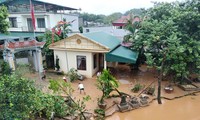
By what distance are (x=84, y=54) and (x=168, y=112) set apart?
8239mm

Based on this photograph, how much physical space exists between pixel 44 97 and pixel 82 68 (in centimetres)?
799

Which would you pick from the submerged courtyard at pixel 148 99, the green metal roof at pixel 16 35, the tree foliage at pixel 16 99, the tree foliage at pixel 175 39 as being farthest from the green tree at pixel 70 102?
the green metal roof at pixel 16 35

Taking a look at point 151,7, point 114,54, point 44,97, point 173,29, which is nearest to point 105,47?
point 114,54

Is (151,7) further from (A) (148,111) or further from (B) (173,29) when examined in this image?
(A) (148,111)

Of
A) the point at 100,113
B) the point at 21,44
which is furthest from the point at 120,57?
the point at 21,44

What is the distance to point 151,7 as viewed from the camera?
16891 mm

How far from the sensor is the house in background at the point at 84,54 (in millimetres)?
14688

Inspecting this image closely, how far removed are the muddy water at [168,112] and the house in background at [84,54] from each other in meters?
4.56

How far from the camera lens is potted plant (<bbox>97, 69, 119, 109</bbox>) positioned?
10266 millimetres

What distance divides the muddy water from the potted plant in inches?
45.8

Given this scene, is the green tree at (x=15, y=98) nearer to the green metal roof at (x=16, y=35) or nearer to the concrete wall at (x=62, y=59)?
the concrete wall at (x=62, y=59)

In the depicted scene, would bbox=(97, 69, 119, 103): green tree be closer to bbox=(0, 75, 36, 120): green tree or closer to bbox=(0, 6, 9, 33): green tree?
bbox=(0, 75, 36, 120): green tree

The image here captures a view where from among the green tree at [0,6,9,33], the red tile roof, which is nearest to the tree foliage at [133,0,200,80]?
the red tile roof

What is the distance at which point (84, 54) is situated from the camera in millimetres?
15266
